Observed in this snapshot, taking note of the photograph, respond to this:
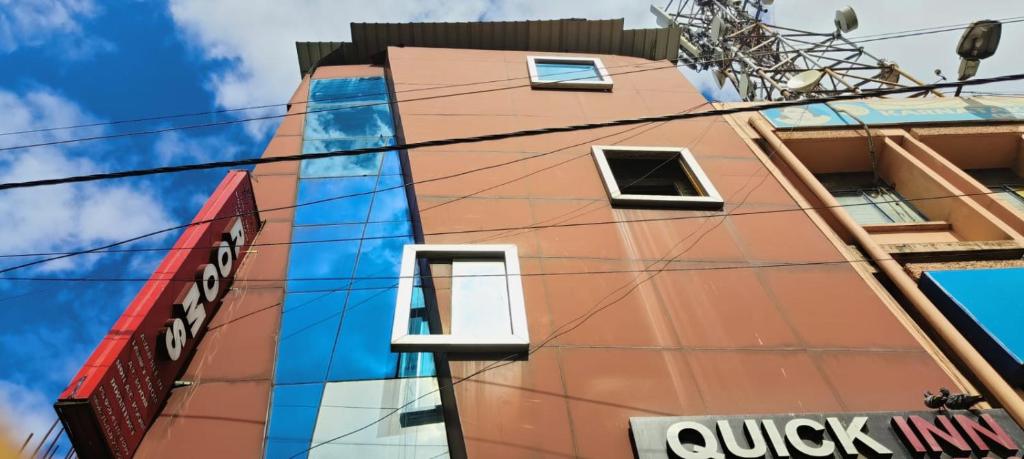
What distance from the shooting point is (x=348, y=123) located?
15398 millimetres

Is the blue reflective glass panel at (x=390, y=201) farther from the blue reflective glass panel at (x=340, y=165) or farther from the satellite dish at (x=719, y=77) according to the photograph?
the satellite dish at (x=719, y=77)

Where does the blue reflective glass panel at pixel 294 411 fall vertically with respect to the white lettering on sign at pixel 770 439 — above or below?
below

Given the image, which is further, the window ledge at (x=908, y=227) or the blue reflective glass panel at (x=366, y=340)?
the window ledge at (x=908, y=227)

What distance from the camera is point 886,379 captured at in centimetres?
767

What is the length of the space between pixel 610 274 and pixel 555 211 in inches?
72.6

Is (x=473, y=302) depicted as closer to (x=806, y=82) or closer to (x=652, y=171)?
(x=652, y=171)

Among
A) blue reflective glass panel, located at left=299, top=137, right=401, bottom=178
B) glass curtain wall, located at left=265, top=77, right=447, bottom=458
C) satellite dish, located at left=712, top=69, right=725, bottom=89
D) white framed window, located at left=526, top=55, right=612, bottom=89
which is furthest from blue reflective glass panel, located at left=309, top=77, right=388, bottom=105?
satellite dish, located at left=712, top=69, right=725, bottom=89

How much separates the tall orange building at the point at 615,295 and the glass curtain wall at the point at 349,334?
0.04 meters

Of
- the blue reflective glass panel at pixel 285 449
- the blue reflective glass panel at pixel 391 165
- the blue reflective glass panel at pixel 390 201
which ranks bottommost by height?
the blue reflective glass panel at pixel 285 449

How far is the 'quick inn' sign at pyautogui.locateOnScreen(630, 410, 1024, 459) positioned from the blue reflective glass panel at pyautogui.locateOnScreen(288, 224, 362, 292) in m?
5.88

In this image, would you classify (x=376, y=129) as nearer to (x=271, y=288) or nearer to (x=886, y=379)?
(x=271, y=288)

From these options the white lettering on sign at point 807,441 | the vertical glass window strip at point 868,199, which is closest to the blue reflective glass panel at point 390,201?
the white lettering on sign at point 807,441

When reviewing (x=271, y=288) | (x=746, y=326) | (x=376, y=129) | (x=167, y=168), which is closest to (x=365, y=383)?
(x=271, y=288)

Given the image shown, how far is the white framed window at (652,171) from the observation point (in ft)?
38.6
